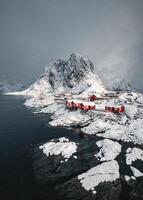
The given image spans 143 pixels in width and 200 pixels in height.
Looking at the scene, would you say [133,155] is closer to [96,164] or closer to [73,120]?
[96,164]

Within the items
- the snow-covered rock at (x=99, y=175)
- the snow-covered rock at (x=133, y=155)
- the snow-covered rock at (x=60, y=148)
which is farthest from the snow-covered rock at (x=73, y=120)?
the snow-covered rock at (x=99, y=175)

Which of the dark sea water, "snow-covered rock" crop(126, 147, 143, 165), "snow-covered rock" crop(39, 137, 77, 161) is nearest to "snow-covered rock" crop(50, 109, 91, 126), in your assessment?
the dark sea water

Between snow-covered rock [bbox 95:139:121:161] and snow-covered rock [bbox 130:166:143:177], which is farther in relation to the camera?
snow-covered rock [bbox 95:139:121:161]

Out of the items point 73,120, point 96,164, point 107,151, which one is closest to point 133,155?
point 107,151

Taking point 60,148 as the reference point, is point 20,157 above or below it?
below

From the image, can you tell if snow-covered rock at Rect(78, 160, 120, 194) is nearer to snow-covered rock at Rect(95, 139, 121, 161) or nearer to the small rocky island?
the small rocky island

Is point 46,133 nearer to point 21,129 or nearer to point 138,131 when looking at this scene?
point 21,129
